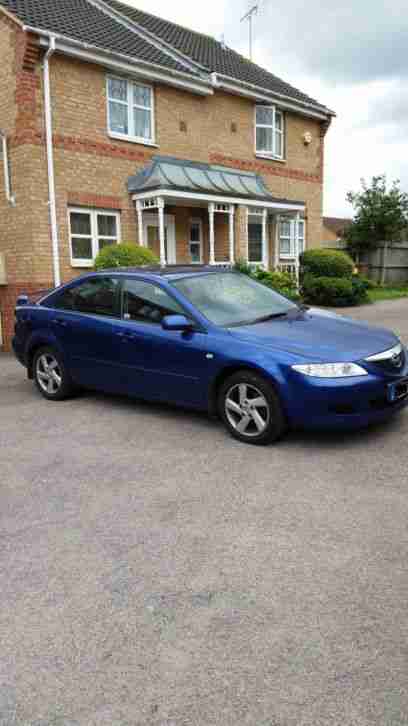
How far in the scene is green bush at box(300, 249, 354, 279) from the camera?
18.2m

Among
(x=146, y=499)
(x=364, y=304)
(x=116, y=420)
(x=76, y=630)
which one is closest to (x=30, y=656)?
(x=76, y=630)

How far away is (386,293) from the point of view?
20.5 metres

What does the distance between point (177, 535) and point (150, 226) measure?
42.5ft

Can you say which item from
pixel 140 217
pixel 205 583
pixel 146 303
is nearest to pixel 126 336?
pixel 146 303

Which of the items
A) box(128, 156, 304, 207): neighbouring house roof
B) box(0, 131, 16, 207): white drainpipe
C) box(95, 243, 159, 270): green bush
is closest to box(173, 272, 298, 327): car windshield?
box(95, 243, 159, 270): green bush

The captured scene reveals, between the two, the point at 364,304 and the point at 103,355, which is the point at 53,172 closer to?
the point at 103,355

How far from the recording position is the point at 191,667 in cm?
229

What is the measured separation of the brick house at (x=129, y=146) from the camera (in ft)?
40.9

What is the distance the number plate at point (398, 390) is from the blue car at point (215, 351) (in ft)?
0.06

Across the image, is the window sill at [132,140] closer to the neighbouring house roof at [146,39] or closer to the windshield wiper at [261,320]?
the neighbouring house roof at [146,39]

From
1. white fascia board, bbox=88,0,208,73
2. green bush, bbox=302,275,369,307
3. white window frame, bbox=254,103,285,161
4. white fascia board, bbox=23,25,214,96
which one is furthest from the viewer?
white window frame, bbox=254,103,285,161

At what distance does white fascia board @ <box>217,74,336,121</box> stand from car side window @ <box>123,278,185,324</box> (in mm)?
11955

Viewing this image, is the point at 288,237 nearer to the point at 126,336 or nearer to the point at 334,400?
the point at 126,336

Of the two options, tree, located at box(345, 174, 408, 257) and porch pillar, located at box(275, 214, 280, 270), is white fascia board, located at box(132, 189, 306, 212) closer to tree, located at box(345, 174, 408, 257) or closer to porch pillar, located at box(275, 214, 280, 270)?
porch pillar, located at box(275, 214, 280, 270)
